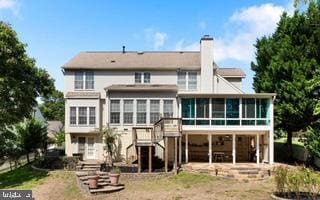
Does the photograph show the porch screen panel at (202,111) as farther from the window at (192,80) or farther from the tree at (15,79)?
the tree at (15,79)

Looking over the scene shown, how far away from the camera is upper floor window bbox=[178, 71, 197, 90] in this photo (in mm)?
31359

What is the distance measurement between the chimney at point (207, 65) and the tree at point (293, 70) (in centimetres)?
471

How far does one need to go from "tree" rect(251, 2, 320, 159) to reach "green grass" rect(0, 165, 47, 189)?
18.2m

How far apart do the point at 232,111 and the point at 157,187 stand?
9.75 metres

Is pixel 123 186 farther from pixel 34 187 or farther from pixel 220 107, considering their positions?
pixel 220 107

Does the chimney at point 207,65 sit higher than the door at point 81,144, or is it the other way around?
the chimney at point 207,65

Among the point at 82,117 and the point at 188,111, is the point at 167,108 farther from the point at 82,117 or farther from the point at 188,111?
the point at 82,117

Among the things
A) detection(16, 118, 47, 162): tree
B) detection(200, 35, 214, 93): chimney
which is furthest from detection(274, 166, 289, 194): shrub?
detection(16, 118, 47, 162): tree

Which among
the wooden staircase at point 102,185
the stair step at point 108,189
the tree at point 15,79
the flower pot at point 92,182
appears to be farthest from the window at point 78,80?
the flower pot at point 92,182

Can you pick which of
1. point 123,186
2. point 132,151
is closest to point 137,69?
point 132,151

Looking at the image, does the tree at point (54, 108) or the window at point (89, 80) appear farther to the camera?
the tree at point (54, 108)

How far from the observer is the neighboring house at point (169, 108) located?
27859 mm

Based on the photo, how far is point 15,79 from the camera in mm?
25734

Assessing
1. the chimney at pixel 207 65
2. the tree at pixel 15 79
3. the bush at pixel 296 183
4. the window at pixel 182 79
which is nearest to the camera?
the bush at pixel 296 183
